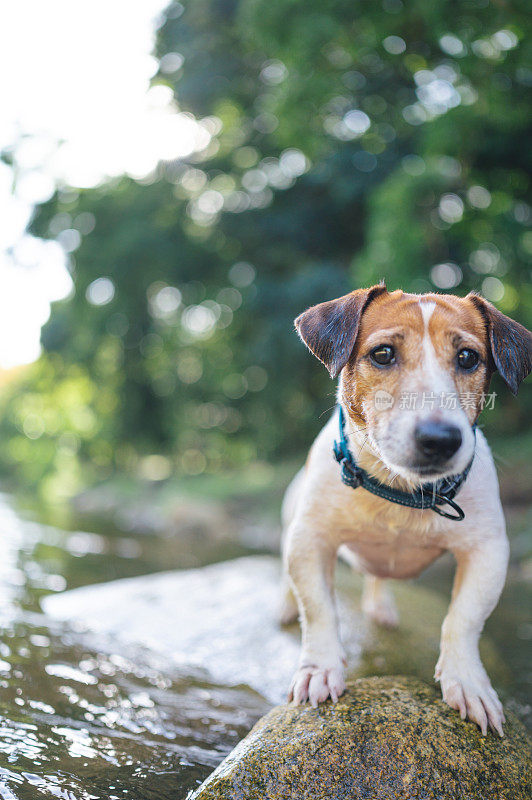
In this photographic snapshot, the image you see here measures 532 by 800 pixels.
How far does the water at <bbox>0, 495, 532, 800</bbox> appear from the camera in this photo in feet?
9.94

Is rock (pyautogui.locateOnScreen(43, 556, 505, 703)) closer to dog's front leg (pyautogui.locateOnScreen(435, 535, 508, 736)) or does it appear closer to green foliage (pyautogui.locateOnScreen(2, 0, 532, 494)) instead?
dog's front leg (pyautogui.locateOnScreen(435, 535, 508, 736))

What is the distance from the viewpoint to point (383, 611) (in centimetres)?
498

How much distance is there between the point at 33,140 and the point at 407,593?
67.3ft

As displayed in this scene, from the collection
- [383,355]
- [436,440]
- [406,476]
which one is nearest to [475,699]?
[406,476]

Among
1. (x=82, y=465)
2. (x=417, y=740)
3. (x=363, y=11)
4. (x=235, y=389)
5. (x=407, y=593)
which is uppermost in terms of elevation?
(x=363, y=11)

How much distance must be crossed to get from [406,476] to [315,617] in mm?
952

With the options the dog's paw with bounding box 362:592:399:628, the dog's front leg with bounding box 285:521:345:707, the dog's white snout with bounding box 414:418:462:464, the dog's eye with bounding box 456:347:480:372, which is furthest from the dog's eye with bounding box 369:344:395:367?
A: the dog's paw with bounding box 362:592:399:628

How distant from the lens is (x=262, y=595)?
588 cm

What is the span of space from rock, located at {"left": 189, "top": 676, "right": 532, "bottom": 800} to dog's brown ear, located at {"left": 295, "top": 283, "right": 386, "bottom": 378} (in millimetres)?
1606

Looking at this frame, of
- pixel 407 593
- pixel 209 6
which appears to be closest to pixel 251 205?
pixel 209 6

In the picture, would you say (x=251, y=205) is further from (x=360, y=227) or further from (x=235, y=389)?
(x=235, y=389)

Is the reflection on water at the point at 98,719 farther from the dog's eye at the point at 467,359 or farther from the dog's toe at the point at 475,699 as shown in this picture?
the dog's eye at the point at 467,359

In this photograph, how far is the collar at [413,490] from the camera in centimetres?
318

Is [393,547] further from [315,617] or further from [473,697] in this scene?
[473,697]
